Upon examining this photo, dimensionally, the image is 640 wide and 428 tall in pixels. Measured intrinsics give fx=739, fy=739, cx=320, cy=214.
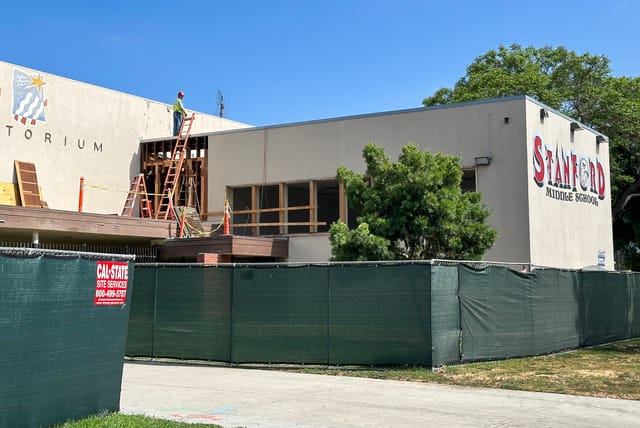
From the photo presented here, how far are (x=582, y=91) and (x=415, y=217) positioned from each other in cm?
2537

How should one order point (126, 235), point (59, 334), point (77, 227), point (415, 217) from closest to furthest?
1. point (59, 334)
2. point (415, 217)
3. point (77, 227)
4. point (126, 235)

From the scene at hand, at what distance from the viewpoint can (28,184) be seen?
24.4 meters

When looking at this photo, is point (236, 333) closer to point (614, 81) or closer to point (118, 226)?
point (118, 226)

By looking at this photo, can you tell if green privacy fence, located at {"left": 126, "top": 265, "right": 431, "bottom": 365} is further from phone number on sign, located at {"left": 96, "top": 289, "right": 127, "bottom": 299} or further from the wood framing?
the wood framing

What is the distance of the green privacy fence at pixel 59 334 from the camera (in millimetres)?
7863

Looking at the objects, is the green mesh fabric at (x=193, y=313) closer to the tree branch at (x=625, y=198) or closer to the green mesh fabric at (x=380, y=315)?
the green mesh fabric at (x=380, y=315)

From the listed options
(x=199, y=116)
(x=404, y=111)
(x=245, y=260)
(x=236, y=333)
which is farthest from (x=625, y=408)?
(x=199, y=116)

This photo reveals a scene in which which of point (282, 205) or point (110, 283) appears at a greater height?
point (282, 205)

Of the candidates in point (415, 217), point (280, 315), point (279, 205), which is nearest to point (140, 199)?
point (279, 205)

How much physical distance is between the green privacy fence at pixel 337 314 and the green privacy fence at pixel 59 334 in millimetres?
5517

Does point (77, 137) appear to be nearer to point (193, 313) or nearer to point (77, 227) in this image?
point (77, 227)

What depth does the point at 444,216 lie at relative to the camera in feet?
58.3

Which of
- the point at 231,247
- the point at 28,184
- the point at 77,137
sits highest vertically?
the point at 77,137

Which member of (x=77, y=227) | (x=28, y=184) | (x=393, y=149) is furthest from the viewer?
(x=28, y=184)
